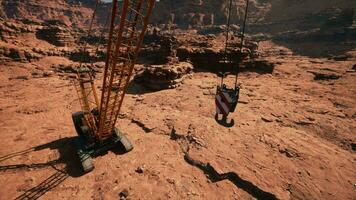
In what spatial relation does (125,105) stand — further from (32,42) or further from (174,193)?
(32,42)

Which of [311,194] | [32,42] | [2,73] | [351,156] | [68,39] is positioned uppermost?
[68,39]

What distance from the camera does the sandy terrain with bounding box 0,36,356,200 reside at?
7062mm

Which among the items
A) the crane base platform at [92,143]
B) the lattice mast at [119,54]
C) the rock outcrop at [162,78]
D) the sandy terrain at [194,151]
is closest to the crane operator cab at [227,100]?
the sandy terrain at [194,151]

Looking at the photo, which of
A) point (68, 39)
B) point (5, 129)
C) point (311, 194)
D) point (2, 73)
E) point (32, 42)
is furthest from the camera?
point (68, 39)

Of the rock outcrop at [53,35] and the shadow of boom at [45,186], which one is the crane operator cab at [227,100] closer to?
the shadow of boom at [45,186]

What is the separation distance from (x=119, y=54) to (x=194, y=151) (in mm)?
5235

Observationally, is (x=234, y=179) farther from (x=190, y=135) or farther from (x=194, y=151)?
(x=190, y=135)

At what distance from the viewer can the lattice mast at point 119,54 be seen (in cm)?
542

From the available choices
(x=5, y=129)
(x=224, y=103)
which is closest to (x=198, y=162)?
(x=224, y=103)

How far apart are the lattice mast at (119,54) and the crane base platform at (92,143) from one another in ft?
0.83

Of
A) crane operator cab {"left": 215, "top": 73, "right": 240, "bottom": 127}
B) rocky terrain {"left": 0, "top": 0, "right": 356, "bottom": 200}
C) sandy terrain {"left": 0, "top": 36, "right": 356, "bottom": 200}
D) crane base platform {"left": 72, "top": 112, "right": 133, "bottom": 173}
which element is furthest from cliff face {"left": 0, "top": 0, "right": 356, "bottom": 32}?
crane operator cab {"left": 215, "top": 73, "right": 240, "bottom": 127}

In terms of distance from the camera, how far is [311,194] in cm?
673

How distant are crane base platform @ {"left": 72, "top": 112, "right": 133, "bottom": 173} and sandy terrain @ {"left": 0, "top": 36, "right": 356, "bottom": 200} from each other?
1.34 feet

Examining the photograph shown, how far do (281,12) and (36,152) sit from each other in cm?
9717
